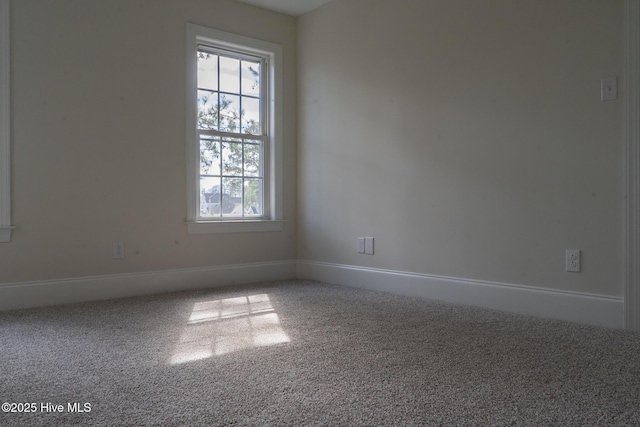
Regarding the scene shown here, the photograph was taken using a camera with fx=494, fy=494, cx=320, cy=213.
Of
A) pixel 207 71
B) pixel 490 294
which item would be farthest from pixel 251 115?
pixel 490 294

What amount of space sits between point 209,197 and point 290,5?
5.96ft

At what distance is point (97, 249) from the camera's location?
11.5 ft

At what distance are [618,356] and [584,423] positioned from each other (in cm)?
85

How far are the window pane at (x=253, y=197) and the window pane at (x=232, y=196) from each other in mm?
60

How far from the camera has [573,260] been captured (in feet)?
9.36

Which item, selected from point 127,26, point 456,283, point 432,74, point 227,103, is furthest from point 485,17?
point 127,26

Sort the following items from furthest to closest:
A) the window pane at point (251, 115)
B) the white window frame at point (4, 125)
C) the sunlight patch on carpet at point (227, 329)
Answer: the window pane at point (251, 115) < the white window frame at point (4, 125) < the sunlight patch on carpet at point (227, 329)

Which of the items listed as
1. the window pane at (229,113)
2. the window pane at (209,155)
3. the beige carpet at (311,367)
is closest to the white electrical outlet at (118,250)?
the beige carpet at (311,367)

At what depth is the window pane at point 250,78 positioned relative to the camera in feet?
14.1

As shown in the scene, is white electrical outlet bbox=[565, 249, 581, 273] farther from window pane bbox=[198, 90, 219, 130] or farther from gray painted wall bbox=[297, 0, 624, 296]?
window pane bbox=[198, 90, 219, 130]

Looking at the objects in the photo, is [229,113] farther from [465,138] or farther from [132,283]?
[465,138]

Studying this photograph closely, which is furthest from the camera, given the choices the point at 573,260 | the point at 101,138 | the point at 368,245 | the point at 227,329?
the point at 368,245

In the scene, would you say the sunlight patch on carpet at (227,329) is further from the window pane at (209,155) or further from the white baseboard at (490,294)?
the window pane at (209,155)

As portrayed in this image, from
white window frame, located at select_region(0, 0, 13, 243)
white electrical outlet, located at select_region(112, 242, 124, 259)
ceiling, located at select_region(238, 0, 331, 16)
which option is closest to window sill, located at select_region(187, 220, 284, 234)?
white electrical outlet, located at select_region(112, 242, 124, 259)
